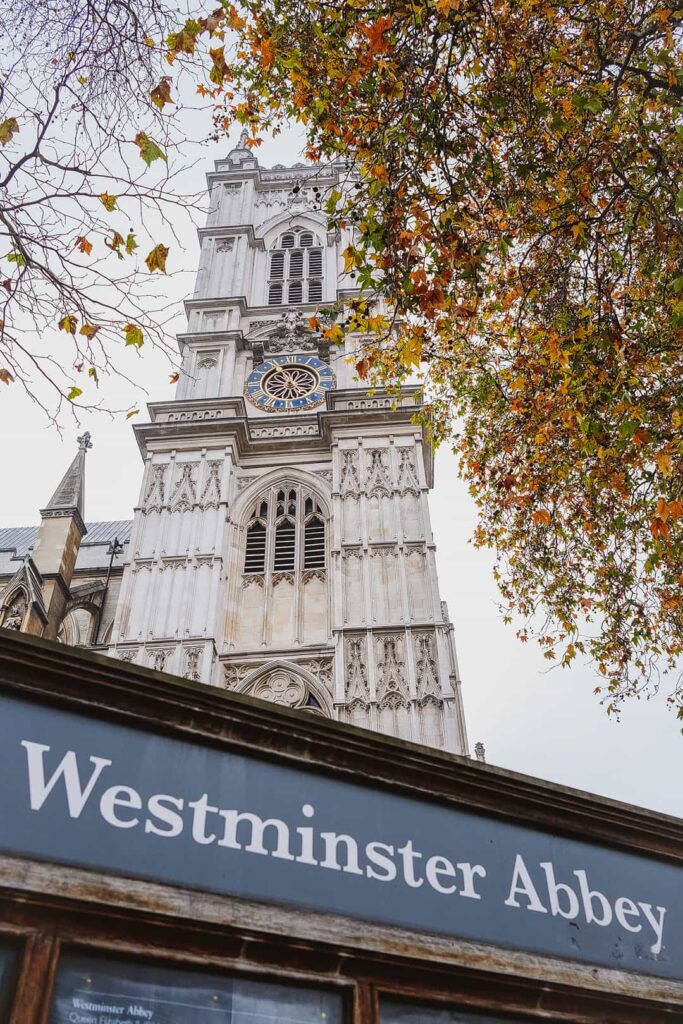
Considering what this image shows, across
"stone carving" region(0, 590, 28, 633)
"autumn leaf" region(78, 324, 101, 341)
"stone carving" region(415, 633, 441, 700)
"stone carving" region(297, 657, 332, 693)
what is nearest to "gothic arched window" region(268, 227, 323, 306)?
"stone carving" region(0, 590, 28, 633)

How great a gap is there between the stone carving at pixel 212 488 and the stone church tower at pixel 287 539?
1.8 inches

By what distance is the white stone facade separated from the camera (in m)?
18.8

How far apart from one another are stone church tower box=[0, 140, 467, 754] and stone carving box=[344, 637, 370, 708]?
3cm

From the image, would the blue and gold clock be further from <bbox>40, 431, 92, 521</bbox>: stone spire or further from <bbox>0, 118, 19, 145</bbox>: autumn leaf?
<bbox>0, 118, 19, 145</bbox>: autumn leaf

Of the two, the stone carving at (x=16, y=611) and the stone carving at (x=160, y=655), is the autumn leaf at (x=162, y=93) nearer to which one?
the stone carving at (x=160, y=655)

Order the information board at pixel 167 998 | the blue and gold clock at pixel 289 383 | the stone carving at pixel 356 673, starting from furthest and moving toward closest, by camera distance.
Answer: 1. the blue and gold clock at pixel 289 383
2. the stone carving at pixel 356 673
3. the information board at pixel 167 998

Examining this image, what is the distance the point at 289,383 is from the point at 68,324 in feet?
72.9

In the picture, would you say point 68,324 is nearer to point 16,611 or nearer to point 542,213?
point 542,213

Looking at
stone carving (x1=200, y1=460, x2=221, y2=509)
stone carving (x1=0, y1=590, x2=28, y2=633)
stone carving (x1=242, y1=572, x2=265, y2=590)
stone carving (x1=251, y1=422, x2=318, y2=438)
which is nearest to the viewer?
stone carving (x1=242, y1=572, x2=265, y2=590)

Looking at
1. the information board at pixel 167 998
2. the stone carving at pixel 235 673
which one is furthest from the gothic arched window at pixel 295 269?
the information board at pixel 167 998

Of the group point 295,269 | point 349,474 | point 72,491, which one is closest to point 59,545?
point 72,491

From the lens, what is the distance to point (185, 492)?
22.8 m

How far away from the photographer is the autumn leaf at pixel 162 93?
18.0 feet

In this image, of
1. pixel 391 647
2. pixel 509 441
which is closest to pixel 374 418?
pixel 391 647
